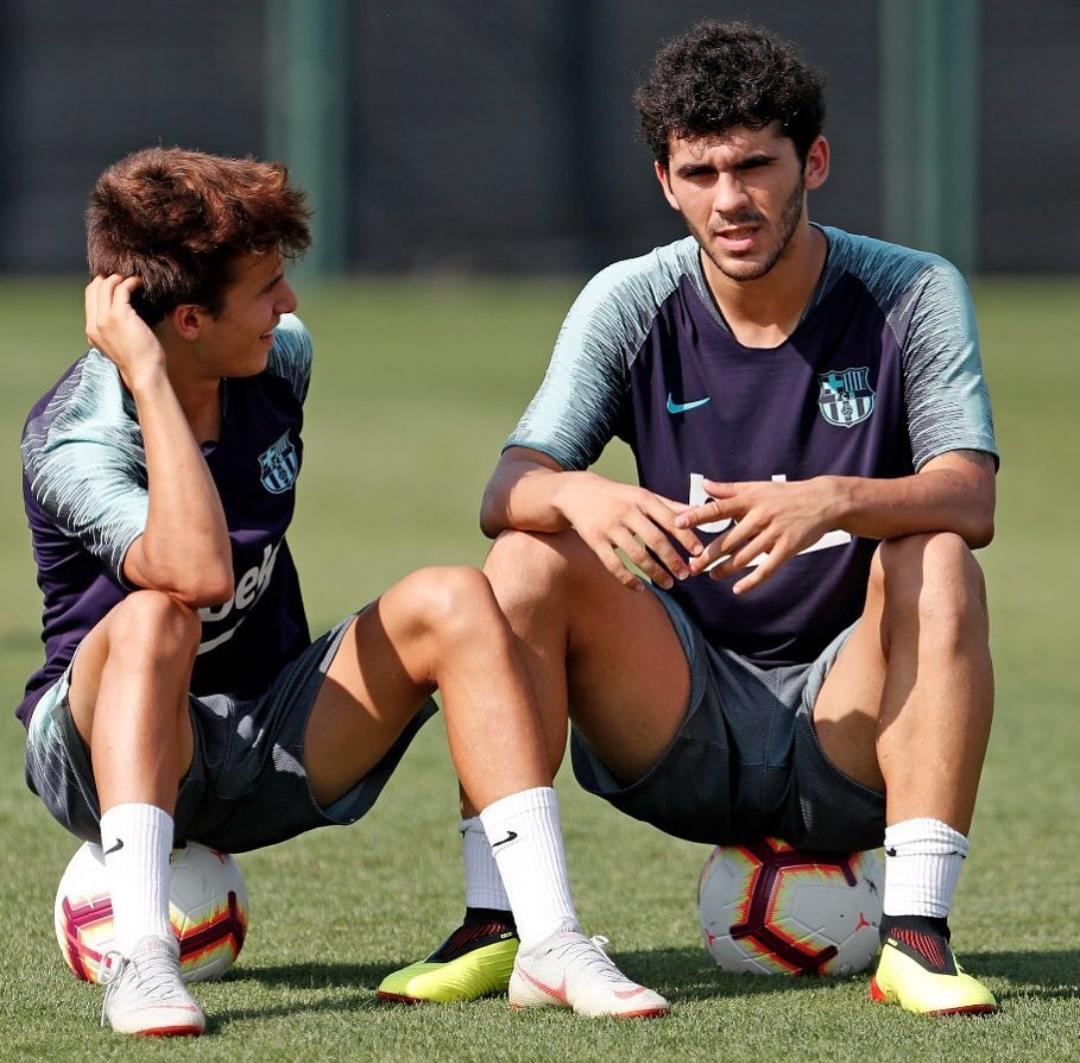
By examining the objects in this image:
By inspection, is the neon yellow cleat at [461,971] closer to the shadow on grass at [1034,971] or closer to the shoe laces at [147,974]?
the shoe laces at [147,974]

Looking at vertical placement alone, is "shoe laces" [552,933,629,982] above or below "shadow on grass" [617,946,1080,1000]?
above

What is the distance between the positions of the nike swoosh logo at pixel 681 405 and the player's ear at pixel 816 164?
0.44 m

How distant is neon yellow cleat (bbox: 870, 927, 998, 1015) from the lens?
3.38 m

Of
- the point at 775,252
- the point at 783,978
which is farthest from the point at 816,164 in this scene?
the point at 783,978

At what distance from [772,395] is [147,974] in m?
1.57

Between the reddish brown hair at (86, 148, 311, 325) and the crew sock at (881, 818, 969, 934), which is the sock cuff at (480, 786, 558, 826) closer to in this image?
the crew sock at (881, 818, 969, 934)

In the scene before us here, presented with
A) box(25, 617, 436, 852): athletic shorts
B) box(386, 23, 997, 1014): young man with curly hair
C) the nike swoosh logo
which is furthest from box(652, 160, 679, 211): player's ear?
box(25, 617, 436, 852): athletic shorts

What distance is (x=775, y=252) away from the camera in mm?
3867

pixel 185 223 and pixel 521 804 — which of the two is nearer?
pixel 521 804

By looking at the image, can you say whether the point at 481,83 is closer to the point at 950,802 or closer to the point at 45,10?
the point at 45,10

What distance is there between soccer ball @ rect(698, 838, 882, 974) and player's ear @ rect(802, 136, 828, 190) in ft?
4.16

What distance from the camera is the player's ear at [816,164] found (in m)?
3.92

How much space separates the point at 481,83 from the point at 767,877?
19.0 meters

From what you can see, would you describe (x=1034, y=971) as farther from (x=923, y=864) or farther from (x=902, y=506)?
(x=902, y=506)
